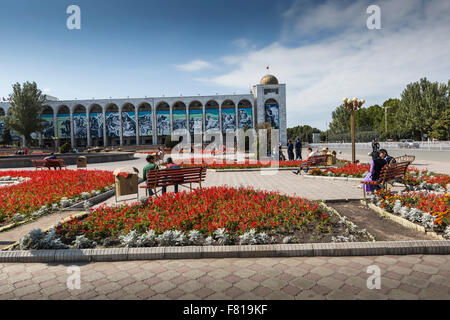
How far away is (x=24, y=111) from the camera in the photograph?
55250 mm

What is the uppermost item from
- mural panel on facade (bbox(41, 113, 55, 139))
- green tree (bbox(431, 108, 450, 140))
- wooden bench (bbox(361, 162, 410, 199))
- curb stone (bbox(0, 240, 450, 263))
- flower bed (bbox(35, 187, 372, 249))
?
mural panel on facade (bbox(41, 113, 55, 139))

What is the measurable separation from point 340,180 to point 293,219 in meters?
6.14

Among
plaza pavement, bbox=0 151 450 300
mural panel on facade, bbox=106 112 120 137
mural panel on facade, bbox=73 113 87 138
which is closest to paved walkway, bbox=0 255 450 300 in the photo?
plaza pavement, bbox=0 151 450 300

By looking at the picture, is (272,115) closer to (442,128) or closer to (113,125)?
(442,128)

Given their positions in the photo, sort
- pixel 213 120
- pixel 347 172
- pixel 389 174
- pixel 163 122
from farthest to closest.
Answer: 1. pixel 163 122
2. pixel 213 120
3. pixel 347 172
4. pixel 389 174

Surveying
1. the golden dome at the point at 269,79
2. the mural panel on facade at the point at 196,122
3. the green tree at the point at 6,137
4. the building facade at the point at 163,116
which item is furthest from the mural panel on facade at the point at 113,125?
the golden dome at the point at 269,79

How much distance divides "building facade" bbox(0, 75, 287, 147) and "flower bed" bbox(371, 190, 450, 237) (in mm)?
58987

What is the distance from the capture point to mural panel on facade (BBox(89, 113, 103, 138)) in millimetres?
66000

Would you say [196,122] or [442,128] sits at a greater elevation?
[196,122]

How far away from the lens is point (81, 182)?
9.59 meters

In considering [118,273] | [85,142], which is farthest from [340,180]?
[85,142]

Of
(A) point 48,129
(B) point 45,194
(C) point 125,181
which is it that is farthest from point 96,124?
(C) point 125,181

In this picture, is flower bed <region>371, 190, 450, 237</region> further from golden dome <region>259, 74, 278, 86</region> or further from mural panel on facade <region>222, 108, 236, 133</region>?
golden dome <region>259, 74, 278, 86</region>

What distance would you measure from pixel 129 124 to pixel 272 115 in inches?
1314
